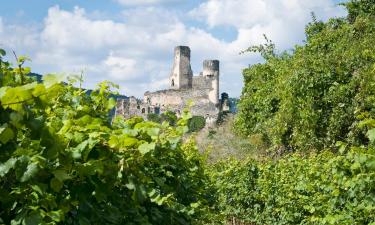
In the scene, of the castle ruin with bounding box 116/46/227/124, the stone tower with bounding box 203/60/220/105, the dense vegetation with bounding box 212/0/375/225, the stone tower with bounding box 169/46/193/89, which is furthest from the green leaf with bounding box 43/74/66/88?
the stone tower with bounding box 169/46/193/89

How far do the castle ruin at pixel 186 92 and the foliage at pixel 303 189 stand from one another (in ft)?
149

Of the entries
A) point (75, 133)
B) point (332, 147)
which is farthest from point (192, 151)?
point (332, 147)

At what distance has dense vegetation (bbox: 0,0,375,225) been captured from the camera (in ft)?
6.35

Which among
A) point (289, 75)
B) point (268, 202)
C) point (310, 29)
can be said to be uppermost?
point (310, 29)

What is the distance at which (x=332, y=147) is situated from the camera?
46.3ft

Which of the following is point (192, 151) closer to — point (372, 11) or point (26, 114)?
point (26, 114)

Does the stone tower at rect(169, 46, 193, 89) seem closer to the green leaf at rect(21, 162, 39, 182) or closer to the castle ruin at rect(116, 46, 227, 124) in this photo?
the castle ruin at rect(116, 46, 227, 124)

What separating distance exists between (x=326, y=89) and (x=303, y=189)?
685cm

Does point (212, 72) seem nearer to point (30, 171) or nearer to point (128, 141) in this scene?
point (128, 141)

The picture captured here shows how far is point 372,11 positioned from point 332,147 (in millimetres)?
4966

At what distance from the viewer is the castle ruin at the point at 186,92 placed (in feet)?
214

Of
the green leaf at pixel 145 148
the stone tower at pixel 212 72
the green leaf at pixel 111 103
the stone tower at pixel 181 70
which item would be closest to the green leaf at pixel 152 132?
the green leaf at pixel 145 148

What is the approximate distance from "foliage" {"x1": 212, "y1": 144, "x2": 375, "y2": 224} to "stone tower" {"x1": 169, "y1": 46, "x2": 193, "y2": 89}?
58351 mm

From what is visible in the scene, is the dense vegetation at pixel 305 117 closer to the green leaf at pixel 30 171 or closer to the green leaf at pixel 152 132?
the green leaf at pixel 152 132
